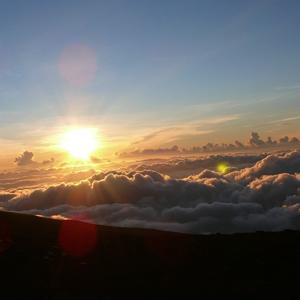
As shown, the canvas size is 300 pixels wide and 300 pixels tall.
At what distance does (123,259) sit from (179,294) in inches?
417

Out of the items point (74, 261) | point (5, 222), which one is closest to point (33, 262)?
point (74, 261)

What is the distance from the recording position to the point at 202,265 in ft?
132

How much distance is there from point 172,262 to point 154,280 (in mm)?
6289

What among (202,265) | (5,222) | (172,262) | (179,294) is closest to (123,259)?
(172,262)

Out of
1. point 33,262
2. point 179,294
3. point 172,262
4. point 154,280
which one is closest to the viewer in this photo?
point 179,294

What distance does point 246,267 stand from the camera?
130 feet

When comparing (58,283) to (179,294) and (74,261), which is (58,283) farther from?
(179,294)

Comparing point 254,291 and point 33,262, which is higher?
point 33,262

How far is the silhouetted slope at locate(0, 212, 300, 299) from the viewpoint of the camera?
3212cm

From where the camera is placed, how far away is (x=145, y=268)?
3862 centimetres

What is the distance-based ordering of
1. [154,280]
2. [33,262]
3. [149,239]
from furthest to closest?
[149,239] < [33,262] < [154,280]

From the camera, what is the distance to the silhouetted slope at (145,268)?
32.1 meters

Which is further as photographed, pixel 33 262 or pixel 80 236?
pixel 80 236

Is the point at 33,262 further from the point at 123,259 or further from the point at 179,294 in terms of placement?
the point at 179,294
